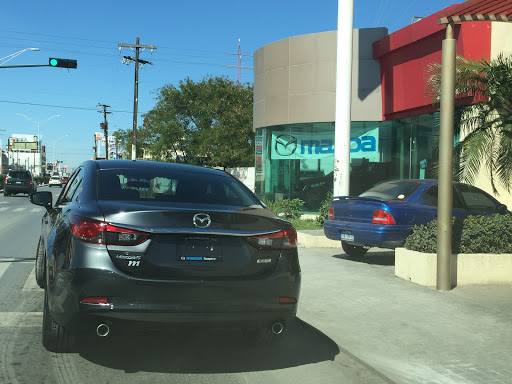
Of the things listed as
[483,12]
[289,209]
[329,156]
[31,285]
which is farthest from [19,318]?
[329,156]

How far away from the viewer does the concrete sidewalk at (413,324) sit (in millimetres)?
4672

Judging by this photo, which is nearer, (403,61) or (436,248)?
(436,248)

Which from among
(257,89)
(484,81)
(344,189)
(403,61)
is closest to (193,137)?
(257,89)

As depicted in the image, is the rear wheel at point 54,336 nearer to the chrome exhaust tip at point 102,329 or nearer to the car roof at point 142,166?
the chrome exhaust tip at point 102,329

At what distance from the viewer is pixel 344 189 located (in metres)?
14.4

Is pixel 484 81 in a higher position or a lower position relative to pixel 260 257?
higher

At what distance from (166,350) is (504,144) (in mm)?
6526

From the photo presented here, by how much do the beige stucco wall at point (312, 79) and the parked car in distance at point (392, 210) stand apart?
9.14 m

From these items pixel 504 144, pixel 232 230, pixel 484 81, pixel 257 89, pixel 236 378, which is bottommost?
pixel 236 378

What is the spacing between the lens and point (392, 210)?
9.46m

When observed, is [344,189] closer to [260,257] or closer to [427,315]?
[427,315]

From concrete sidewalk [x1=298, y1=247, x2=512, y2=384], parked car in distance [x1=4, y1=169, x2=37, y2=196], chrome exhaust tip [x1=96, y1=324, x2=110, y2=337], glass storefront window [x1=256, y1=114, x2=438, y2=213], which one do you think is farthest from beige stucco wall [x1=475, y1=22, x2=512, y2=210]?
parked car in distance [x1=4, y1=169, x2=37, y2=196]

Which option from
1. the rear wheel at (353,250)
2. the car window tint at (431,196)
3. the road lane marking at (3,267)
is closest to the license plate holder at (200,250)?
the road lane marking at (3,267)

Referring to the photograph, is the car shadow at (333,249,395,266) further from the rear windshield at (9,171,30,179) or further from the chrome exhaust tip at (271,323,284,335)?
the rear windshield at (9,171,30,179)
